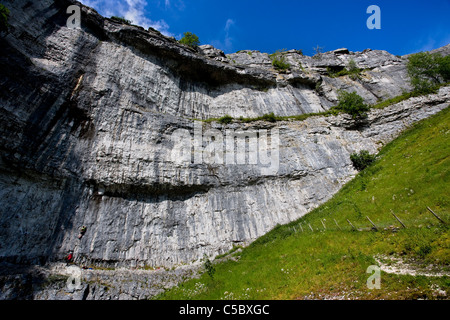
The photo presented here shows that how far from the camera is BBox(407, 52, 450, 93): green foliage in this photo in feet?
116

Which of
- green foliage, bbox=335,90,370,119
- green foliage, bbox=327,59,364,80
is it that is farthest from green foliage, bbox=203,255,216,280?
green foliage, bbox=327,59,364,80

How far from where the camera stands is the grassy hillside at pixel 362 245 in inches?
365

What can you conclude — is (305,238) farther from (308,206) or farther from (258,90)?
(258,90)

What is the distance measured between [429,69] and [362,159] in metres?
25.7

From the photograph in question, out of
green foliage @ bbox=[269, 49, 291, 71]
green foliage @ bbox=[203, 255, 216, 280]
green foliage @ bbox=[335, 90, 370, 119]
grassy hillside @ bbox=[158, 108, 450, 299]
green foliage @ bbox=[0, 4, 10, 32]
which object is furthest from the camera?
green foliage @ bbox=[269, 49, 291, 71]

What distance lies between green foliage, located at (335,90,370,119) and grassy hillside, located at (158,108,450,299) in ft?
26.8

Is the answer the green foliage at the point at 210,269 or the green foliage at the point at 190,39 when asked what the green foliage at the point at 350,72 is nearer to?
the green foliage at the point at 190,39

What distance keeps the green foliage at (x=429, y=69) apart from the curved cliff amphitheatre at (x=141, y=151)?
8568 millimetres

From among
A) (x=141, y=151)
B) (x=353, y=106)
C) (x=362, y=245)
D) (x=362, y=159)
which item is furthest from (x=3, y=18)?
(x=353, y=106)

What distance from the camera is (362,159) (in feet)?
85.9

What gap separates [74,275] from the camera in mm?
14398

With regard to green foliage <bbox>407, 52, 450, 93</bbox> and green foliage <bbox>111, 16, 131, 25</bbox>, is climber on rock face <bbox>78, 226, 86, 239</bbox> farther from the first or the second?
green foliage <bbox>407, 52, 450, 93</bbox>

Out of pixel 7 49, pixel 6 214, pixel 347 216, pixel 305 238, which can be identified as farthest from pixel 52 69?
pixel 347 216

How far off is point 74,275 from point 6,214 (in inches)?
225
